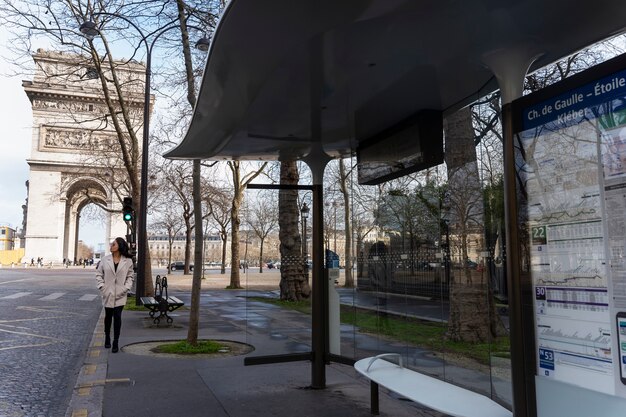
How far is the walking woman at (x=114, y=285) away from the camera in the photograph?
332 inches

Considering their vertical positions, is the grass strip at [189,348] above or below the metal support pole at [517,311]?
below

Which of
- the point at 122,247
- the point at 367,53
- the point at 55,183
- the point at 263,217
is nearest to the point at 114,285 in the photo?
the point at 122,247

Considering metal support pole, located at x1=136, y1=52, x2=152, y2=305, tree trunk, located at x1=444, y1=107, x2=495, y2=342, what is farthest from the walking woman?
metal support pole, located at x1=136, y1=52, x2=152, y2=305

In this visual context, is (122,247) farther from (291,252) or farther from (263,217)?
(291,252)

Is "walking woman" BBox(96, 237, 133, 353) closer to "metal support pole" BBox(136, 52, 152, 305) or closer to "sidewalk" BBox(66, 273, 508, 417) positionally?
"sidewalk" BBox(66, 273, 508, 417)

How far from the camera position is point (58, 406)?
18.3 ft

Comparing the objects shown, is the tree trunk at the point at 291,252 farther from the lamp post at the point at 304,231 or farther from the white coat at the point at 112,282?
the white coat at the point at 112,282

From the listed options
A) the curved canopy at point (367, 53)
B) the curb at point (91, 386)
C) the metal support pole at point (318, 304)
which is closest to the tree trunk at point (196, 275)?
the curb at point (91, 386)

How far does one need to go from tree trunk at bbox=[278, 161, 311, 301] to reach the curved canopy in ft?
7.42

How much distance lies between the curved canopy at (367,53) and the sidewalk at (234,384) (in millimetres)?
2804

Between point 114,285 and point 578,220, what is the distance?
7339 millimetres

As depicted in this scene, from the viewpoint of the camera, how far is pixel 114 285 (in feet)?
27.8

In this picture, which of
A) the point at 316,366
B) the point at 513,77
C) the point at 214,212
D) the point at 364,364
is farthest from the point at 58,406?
the point at 214,212

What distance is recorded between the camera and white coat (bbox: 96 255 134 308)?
8445 mm
